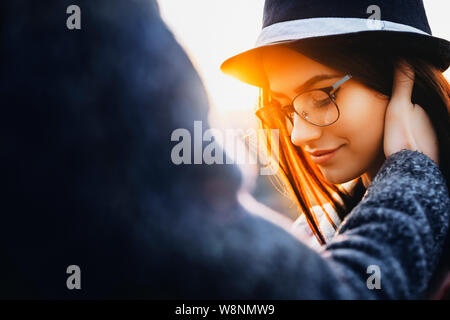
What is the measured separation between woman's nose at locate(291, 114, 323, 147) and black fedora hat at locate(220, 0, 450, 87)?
333 millimetres

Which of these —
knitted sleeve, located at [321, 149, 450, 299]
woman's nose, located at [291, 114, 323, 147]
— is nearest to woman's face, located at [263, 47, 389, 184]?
woman's nose, located at [291, 114, 323, 147]

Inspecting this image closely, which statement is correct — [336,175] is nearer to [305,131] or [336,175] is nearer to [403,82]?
[305,131]

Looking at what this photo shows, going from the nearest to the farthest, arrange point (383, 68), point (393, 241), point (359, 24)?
point (393, 241)
point (359, 24)
point (383, 68)

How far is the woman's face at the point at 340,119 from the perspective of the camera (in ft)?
4.02

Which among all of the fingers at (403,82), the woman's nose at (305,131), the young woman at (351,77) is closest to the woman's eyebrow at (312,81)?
the young woman at (351,77)

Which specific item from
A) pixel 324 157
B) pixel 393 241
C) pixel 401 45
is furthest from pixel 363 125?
pixel 393 241

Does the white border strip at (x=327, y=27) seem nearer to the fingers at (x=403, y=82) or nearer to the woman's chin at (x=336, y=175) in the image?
the fingers at (x=403, y=82)

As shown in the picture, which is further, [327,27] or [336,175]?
[336,175]

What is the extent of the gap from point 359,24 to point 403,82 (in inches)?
12.4

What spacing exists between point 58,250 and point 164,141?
0.89ft

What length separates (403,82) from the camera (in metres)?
1.24

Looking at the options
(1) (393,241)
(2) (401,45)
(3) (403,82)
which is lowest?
(1) (393,241)

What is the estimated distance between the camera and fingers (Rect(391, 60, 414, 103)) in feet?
4.05
